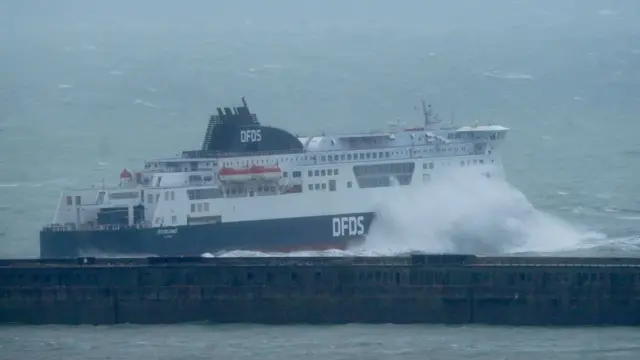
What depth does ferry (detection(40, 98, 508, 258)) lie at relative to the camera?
5612cm

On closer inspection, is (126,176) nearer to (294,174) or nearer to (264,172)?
(264,172)

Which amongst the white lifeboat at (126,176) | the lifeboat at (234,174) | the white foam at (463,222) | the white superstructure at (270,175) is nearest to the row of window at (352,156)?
the white superstructure at (270,175)

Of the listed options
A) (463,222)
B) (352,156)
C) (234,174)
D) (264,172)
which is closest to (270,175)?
(264,172)

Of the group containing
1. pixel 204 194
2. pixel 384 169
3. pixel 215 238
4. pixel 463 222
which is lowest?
pixel 215 238

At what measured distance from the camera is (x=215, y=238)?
56531 mm

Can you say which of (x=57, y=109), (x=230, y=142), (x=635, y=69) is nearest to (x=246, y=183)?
(x=230, y=142)

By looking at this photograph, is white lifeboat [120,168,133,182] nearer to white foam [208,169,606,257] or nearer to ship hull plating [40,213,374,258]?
ship hull plating [40,213,374,258]

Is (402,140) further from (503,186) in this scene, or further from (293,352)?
(293,352)

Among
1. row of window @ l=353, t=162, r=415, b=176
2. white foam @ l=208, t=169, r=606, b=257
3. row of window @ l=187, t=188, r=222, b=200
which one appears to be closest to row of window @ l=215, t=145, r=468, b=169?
row of window @ l=353, t=162, r=415, b=176

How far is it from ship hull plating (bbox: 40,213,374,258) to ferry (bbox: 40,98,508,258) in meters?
0.03

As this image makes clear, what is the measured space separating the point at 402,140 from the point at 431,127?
1328mm

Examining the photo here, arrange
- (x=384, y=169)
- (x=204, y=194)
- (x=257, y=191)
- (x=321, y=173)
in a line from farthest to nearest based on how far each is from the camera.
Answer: (x=384, y=169), (x=321, y=173), (x=257, y=191), (x=204, y=194)

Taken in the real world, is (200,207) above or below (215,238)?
above

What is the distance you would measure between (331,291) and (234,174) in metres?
9.70
